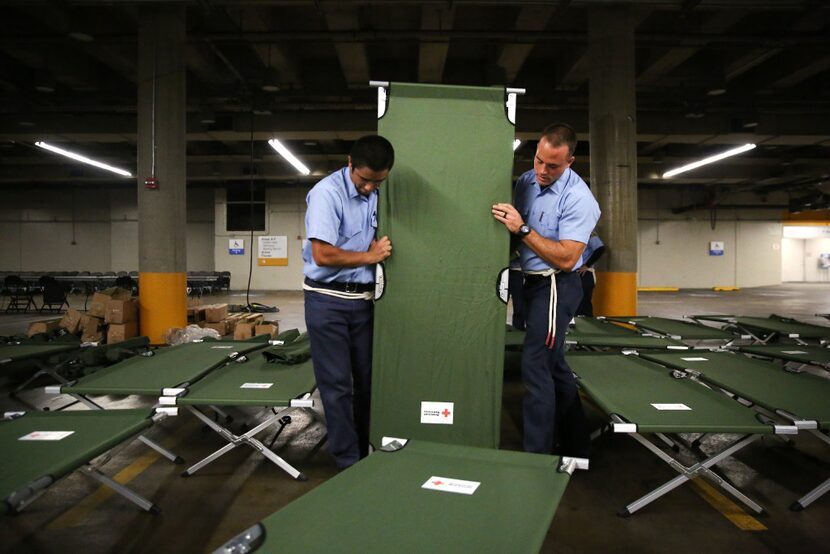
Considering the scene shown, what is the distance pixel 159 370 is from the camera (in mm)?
3092

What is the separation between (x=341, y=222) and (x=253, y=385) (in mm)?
1115

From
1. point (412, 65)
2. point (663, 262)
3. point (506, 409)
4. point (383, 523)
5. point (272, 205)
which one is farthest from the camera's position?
point (663, 262)

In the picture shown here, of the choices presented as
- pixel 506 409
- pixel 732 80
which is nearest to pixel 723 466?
pixel 506 409

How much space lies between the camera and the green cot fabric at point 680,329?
4.69 metres

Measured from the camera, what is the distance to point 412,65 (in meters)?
9.26

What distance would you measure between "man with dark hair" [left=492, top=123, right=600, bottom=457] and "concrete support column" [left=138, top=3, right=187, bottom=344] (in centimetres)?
548

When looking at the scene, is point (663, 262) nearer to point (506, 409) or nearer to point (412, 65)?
point (412, 65)

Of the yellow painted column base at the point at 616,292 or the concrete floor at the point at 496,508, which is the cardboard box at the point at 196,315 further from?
the yellow painted column base at the point at 616,292

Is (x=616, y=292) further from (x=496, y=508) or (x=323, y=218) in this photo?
(x=496, y=508)

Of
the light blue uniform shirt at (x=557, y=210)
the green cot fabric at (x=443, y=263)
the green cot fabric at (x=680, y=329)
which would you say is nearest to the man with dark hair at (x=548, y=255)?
the light blue uniform shirt at (x=557, y=210)

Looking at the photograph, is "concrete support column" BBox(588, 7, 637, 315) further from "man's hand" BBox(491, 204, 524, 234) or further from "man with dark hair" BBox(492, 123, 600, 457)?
"man's hand" BBox(491, 204, 524, 234)

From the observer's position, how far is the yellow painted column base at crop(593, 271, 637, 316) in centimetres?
682

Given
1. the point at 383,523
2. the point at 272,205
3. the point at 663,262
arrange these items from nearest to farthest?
the point at 383,523 < the point at 272,205 < the point at 663,262

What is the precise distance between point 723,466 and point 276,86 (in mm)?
7874
